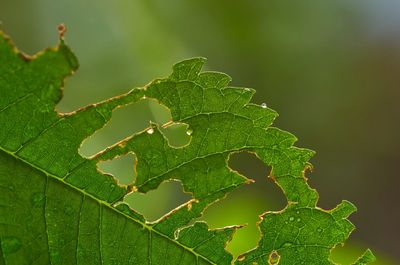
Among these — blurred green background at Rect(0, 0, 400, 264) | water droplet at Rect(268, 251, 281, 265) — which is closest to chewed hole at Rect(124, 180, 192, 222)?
blurred green background at Rect(0, 0, 400, 264)

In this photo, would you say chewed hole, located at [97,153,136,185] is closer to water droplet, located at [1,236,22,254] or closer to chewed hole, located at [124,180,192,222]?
chewed hole, located at [124,180,192,222]

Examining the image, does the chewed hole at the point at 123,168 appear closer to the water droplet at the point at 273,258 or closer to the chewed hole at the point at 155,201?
the chewed hole at the point at 155,201

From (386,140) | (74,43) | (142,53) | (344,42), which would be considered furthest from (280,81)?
(142,53)

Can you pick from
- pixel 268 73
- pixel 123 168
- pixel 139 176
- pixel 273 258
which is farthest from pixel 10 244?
pixel 268 73

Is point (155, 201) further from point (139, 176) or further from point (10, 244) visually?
point (10, 244)

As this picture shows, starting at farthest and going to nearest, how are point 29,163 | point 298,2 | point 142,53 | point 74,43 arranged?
point 298,2 → point 74,43 → point 142,53 → point 29,163

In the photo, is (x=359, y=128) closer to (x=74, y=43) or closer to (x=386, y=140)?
(x=386, y=140)
